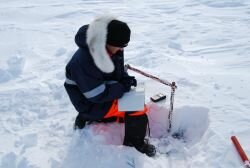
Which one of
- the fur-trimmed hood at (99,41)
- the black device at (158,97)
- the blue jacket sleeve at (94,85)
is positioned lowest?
the black device at (158,97)

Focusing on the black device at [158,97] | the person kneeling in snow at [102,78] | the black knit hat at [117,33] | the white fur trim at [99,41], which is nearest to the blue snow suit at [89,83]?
the person kneeling in snow at [102,78]

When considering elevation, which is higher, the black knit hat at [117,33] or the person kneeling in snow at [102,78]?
the black knit hat at [117,33]

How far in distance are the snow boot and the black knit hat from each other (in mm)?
690

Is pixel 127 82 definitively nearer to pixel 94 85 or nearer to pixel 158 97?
pixel 94 85

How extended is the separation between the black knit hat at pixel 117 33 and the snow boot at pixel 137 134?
690 millimetres

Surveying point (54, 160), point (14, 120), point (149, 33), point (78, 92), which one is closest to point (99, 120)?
point (78, 92)

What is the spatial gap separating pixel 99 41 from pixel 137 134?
954mm

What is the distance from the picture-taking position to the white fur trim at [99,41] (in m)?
2.49

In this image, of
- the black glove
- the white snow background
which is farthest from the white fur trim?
the white snow background

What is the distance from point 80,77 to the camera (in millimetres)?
2684

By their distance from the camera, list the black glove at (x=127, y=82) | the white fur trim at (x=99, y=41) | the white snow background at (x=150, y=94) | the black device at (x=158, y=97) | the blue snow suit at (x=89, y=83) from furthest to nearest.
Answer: the black device at (x=158, y=97) → the black glove at (x=127, y=82) → the white snow background at (x=150, y=94) → the blue snow suit at (x=89, y=83) → the white fur trim at (x=99, y=41)

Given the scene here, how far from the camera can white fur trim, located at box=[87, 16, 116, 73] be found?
249 centimetres

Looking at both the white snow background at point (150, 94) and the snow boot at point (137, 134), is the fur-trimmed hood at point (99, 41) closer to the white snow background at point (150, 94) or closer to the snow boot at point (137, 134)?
the snow boot at point (137, 134)

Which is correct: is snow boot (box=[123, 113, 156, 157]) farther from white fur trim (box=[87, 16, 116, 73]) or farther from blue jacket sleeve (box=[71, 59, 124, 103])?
white fur trim (box=[87, 16, 116, 73])
